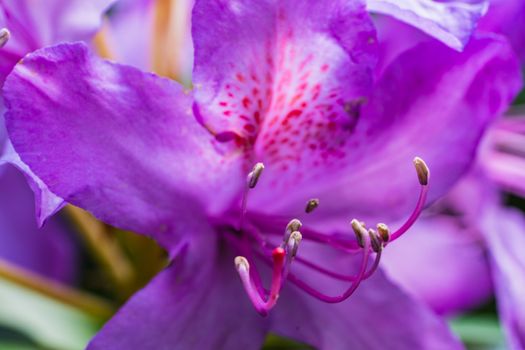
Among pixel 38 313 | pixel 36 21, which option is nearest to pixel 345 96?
pixel 36 21

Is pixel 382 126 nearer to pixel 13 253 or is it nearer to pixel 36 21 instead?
pixel 36 21

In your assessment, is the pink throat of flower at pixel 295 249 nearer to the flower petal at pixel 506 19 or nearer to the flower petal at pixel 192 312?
the flower petal at pixel 192 312

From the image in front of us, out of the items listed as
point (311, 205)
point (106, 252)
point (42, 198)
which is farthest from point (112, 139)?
point (106, 252)

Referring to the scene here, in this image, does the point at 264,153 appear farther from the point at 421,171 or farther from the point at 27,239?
the point at 27,239

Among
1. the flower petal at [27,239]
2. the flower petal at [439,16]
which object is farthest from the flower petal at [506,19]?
the flower petal at [27,239]

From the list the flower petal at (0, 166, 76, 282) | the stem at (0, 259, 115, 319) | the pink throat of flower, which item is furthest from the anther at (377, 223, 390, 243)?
the flower petal at (0, 166, 76, 282)

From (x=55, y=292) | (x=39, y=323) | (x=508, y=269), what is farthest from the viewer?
(x=39, y=323)

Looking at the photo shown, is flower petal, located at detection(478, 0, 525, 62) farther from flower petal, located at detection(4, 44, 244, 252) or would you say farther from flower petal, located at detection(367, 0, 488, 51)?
flower petal, located at detection(4, 44, 244, 252)
